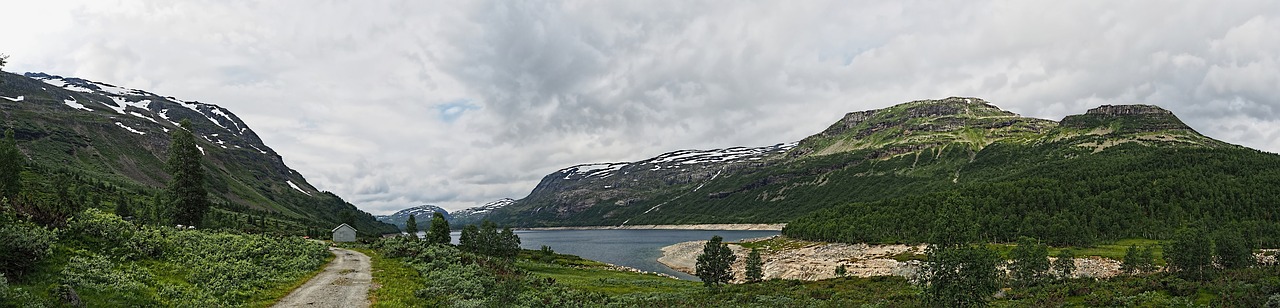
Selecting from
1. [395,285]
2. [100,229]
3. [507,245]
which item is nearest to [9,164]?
[507,245]

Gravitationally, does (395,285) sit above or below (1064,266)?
above

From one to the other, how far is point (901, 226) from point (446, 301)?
589ft

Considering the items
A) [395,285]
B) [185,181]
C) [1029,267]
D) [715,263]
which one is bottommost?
[1029,267]

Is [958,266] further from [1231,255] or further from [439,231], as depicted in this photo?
[439,231]

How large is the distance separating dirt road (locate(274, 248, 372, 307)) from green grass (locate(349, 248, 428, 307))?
1.97 ft

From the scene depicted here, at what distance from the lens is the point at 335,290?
32.1m

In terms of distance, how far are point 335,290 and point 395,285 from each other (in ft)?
12.6

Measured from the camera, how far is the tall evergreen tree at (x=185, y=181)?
224ft

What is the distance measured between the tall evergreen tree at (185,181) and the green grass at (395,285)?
34.7 m

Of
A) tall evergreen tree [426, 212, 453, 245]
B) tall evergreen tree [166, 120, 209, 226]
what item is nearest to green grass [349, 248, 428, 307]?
tall evergreen tree [166, 120, 209, 226]

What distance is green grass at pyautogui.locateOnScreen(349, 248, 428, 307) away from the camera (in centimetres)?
2888

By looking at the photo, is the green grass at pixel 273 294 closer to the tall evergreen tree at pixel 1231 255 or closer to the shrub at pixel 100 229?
the shrub at pixel 100 229

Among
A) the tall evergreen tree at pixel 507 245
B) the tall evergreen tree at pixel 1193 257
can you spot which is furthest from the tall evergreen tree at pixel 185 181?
the tall evergreen tree at pixel 1193 257

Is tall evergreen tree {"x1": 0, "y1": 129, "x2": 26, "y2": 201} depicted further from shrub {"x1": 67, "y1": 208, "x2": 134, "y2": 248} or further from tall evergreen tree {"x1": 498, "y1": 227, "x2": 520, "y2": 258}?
shrub {"x1": 67, "y1": 208, "x2": 134, "y2": 248}
